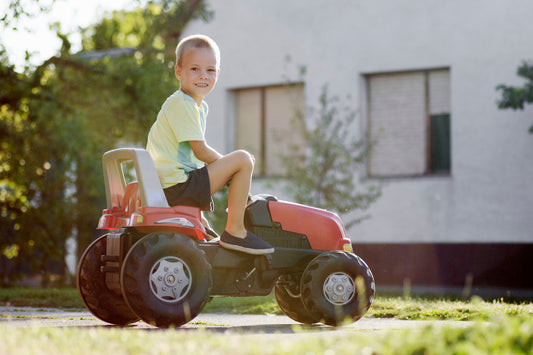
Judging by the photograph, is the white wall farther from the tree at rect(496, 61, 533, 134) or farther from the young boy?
the young boy

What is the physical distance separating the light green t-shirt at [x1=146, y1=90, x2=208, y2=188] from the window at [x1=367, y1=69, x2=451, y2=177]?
32.0 feet

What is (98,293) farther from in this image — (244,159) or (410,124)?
(410,124)

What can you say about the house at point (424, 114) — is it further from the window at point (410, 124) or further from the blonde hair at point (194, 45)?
the blonde hair at point (194, 45)

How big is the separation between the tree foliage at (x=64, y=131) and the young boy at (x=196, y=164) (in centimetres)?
637

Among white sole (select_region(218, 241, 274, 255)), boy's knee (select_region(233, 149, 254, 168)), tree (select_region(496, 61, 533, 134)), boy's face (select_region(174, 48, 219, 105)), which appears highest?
tree (select_region(496, 61, 533, 134))

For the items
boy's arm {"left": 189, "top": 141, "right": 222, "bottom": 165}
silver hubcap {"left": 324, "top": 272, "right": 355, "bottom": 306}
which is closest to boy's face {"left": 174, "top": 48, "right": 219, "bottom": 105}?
boy's arm {"left": 189, "top": 141, "right": 222, "bottom": 165}

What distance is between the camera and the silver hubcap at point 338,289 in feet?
19.2

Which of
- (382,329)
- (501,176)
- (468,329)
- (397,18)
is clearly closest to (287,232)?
(382,329)

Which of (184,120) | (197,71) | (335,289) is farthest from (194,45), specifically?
(335,289)

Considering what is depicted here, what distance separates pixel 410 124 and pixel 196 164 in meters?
10.2

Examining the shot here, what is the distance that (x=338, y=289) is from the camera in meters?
5.88

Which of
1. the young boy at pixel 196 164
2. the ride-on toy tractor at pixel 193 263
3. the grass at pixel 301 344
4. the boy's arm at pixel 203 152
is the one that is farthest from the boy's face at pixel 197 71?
the grass at pixel 301 344

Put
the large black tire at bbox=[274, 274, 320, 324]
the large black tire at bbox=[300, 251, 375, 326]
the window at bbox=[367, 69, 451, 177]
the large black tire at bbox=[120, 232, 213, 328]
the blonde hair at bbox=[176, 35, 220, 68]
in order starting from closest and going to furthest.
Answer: the large black tire at bbox=[120, 232, 213, 328] → the large black tire at bbox=[300, 251, 375, 326] → the blonde hair at bbox=[176, 35, 220, 68] → the large black tire at bbox=[274, 274, 320, 324] → the window at bbox=[367, 69, 451, 177]

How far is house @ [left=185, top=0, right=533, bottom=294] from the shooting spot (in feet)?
47.5
